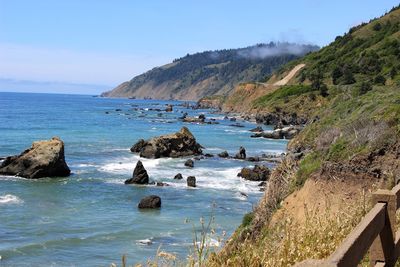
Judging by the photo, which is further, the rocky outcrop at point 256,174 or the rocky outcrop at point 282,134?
the rocky outcrop at point 282,134

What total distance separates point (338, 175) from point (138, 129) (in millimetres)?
72854

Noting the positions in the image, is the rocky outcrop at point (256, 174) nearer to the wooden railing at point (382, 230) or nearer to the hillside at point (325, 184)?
the hillside at point (325, 184)

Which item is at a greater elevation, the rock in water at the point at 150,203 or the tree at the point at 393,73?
the tree at the point at 393,73

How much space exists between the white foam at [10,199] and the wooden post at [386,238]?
2828cm

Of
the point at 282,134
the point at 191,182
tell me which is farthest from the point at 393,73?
the point at 191,182

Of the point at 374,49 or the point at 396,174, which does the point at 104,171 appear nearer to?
Result: the point at 396,174

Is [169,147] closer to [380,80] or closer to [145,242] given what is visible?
[145,242]

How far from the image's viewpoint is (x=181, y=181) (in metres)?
39.0

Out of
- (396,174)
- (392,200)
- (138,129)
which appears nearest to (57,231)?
(396,174)

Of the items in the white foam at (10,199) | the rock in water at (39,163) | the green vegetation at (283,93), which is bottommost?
the white foam at (10,199)

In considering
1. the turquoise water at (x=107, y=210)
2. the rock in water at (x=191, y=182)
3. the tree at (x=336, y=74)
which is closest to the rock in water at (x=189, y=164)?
the turquoise water at (x=107, y=210)

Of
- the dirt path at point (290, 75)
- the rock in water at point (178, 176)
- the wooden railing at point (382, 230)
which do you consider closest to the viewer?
the wooden railing at point (382, 230)

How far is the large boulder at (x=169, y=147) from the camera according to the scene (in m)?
52.4

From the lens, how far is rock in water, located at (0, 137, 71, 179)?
131 feet
